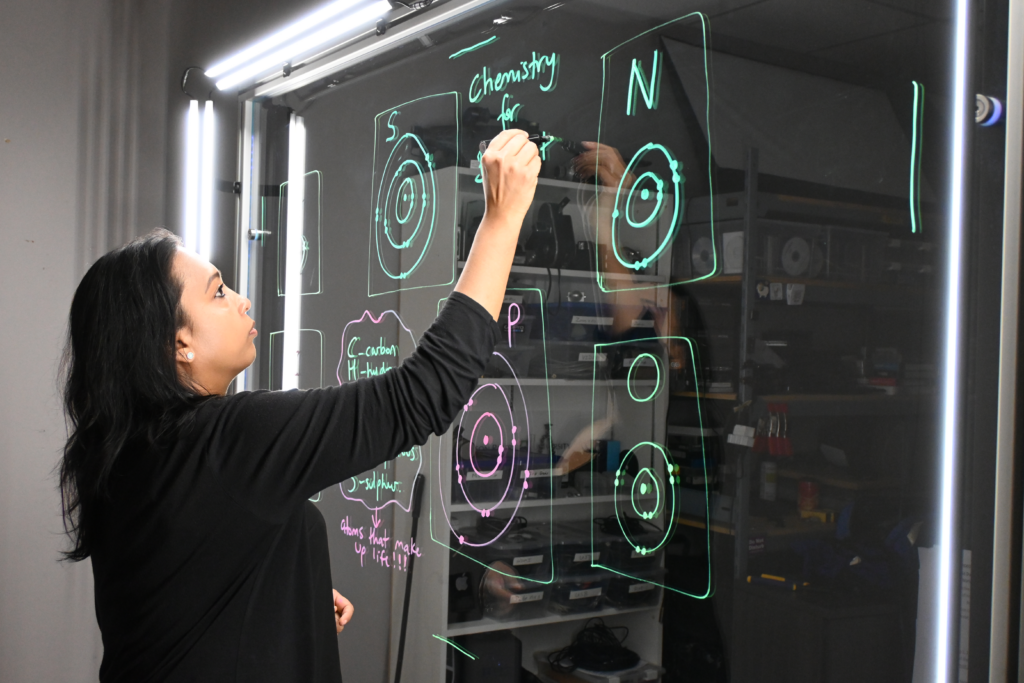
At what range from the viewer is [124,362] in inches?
40.7

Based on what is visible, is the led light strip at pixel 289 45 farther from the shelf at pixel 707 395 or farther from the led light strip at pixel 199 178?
the shelf at pixel 707 395

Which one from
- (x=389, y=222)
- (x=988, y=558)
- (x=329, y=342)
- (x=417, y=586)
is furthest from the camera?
(x=329, y=342)

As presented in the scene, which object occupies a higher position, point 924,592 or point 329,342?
point 329,342

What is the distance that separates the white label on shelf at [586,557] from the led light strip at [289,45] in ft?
3.63

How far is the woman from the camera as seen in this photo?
0.92 metres

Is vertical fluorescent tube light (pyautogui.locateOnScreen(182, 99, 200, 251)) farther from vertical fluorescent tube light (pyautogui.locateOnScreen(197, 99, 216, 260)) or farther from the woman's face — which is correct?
the woman's face

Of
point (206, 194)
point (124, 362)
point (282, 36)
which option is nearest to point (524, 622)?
point (124, 362)

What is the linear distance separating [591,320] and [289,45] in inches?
44.9

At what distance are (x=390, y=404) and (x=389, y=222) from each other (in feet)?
3.01

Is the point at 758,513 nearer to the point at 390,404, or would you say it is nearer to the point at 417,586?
the point at 390,404

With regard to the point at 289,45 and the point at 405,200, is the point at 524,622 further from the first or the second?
the point at 289,45

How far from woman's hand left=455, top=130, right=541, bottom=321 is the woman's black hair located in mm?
391

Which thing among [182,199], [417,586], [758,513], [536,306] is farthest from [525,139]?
[182,199]

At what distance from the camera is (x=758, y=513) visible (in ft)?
3.30
